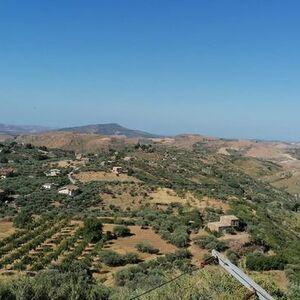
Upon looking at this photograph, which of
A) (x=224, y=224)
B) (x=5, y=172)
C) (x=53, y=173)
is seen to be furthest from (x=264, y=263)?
(x=5, y=172)

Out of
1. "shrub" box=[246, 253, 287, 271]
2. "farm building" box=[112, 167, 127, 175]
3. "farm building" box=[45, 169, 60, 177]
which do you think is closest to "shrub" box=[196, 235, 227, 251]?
"shrub" box=[246, 253, 287, 271]

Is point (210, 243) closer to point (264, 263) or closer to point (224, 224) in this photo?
point (264, 263)

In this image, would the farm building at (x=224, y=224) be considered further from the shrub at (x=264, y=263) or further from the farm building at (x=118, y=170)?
the farm building at (x=118, y=170)

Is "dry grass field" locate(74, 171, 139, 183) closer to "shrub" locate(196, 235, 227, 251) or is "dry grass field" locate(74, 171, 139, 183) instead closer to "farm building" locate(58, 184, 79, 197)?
"farm building" locate(58, 184, 79, 197)

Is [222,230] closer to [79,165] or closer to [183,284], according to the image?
[183,284]

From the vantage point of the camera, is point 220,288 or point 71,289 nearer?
point 220,288

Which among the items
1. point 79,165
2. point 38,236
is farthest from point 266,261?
point 79,165

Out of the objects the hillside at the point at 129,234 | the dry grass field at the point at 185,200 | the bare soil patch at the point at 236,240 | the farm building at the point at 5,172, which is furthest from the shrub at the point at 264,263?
the farm building at the point at 5,172

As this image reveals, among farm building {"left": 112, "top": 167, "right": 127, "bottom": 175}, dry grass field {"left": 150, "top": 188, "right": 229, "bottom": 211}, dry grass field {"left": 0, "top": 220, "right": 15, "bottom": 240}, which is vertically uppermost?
farm building {"left": 112, "top": 167, "right": 127, "bottom": 175}
